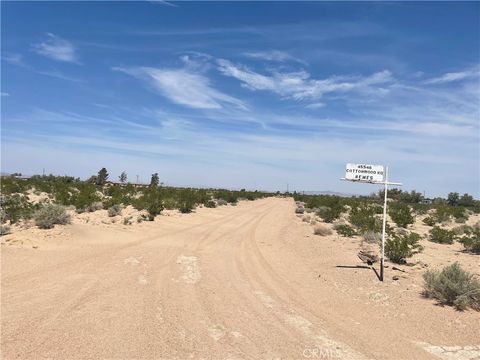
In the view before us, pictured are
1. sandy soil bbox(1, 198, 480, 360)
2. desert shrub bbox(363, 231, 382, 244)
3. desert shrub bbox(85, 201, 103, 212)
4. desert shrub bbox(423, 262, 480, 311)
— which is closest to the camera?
sandy soil bbox(1, 198, 480, 360)

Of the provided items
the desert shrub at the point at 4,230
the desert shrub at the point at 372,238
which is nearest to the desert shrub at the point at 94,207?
the desert shrub at the point at 4,230

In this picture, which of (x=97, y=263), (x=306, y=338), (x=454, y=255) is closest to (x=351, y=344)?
(x=306, y=338)

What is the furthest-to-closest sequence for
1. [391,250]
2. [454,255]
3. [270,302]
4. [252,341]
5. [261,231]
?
[261,231] → [454,255] → [391,250] → [270,302] → [252,341]

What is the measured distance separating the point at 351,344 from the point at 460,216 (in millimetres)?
37867

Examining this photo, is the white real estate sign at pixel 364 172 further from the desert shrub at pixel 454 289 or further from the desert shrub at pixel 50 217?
the desert shrub at pixel 50 217

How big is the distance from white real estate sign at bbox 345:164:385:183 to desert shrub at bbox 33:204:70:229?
10281 millimetres

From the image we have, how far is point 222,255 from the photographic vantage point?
43.4 feet

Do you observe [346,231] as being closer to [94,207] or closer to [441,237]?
[441,237]

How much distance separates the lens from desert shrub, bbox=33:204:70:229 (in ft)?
49.8

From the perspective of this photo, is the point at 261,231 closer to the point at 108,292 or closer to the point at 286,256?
the point at 286,256

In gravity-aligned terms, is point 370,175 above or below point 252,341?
above

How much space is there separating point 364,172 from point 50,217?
35.3ft

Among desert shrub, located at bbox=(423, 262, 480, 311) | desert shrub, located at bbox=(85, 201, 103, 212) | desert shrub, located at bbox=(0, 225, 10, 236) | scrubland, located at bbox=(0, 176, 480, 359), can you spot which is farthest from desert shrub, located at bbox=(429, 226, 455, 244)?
desert shrub, located at bbox=(0, 225, 10, 236)

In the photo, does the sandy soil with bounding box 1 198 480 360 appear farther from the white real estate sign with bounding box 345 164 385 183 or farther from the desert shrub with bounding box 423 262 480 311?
the white real estate sign with bounding box 345 164 385 183
